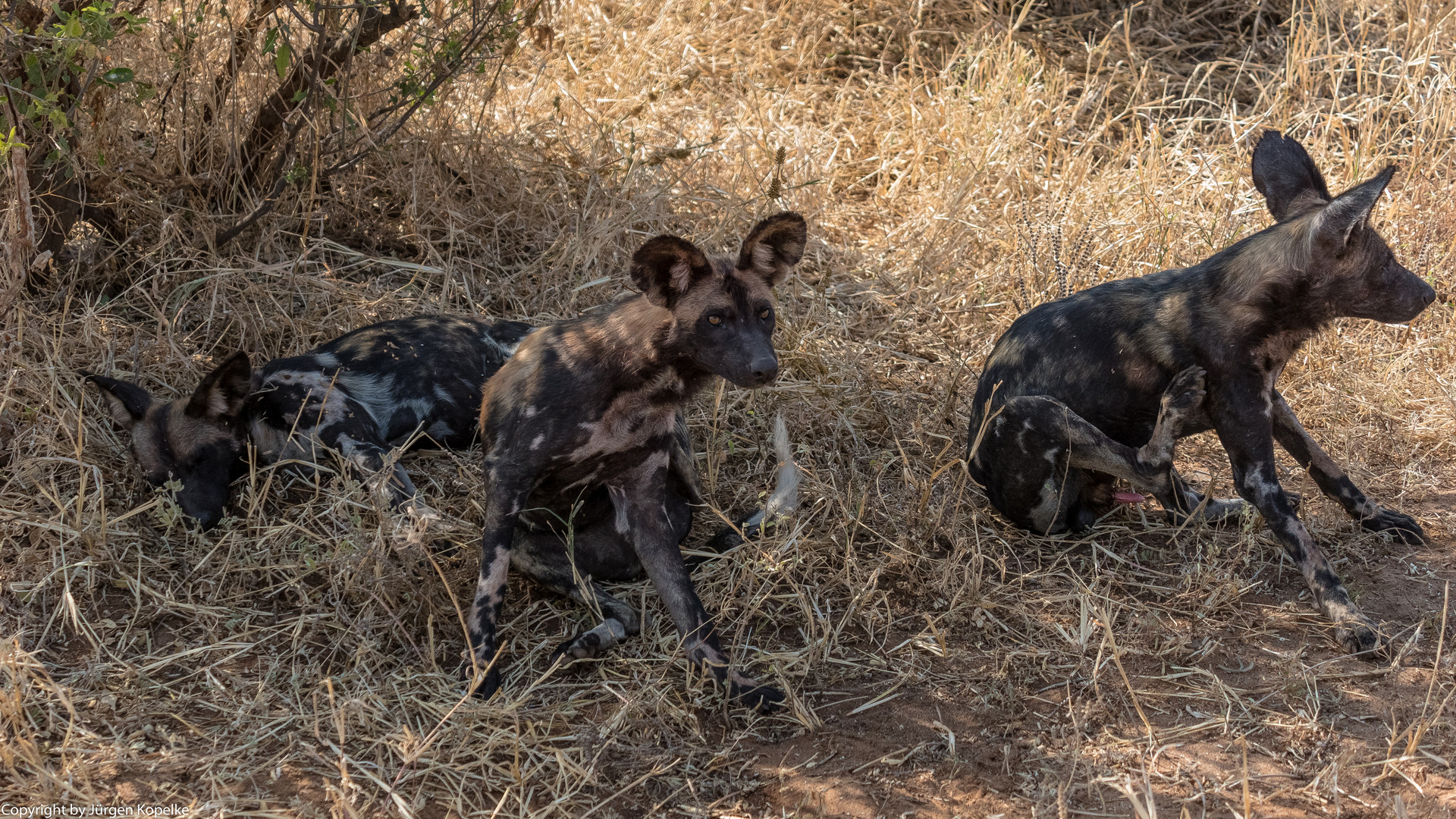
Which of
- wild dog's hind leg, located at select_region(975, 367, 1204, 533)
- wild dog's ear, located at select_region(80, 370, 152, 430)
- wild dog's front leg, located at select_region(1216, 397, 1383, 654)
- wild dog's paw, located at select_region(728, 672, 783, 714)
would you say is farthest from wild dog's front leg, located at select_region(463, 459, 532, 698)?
wild dog's front leg, located at select_region(1216, 397, 1383, 654)

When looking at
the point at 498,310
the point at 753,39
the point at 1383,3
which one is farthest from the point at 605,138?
the point at 1383,3

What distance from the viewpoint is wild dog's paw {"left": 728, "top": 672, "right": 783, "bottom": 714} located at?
3451mm

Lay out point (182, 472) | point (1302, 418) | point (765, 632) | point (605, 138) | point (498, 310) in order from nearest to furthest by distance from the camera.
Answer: point (765, 632) → point (182, 472) → point (1302, 418) → point (498, 310) → point (605, 138)

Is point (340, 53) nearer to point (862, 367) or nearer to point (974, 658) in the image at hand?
point (862, 367)

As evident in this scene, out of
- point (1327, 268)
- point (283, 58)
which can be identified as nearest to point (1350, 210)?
point (1327, 268)

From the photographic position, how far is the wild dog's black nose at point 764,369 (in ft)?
11.2

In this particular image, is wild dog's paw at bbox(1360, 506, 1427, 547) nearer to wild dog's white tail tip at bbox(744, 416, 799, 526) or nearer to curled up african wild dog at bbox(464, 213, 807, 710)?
wild dog's white tail tip at bbox(744, 416, 799, 526)

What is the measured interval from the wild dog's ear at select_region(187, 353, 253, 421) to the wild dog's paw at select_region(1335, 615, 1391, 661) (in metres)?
4.03

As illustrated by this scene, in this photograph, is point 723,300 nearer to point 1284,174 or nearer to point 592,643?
point 592,643

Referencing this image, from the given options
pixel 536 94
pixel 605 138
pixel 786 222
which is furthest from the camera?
pixel 536 94

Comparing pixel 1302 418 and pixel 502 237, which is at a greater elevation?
pixel 502 237

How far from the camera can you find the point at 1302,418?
5117mm

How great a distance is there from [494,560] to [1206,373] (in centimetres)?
251

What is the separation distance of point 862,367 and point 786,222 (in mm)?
1875
